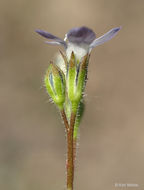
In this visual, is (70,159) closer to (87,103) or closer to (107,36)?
(107,36)

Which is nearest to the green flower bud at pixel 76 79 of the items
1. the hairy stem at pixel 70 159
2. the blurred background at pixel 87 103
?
the hairy stem at pixel 70 159

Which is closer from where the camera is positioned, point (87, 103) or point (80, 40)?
point (80, 40)

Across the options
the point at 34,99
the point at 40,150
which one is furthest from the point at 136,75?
the point at 40,150

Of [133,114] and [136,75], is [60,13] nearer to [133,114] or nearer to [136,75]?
[136,75]

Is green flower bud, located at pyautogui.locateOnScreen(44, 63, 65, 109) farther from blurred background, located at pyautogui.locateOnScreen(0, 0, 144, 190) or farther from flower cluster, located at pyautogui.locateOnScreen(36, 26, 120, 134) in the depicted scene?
blurred background, located at pyautogui.locateOnScreen(0, 0, 144, 190)

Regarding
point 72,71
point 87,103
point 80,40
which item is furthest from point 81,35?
point 87,103

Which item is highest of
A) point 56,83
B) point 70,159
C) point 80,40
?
point 80,40

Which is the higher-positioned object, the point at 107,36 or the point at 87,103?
the point at 107,36
